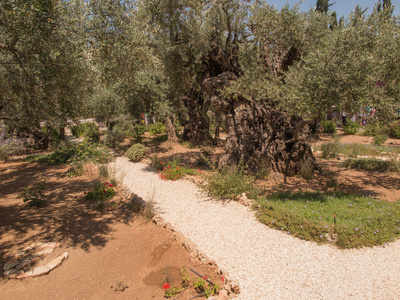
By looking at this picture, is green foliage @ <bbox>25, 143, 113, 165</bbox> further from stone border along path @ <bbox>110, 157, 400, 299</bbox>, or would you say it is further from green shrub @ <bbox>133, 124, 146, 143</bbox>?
stone border along path @ <bbox>110, 157, 400, 299</bbox>

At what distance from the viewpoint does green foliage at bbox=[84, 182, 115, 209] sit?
6.61 m

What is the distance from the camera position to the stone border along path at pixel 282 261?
3.46 meters

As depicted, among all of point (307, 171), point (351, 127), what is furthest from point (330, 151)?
point (351, 127)

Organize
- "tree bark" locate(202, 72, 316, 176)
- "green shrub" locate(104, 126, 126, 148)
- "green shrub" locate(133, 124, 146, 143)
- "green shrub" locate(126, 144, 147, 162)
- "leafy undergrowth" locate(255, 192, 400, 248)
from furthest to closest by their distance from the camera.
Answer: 1. "green shrub" locate(133, 124, 146, 143)
2. "green shrub" locate(104, 126, 126, 148)
3. "green shrub" locate(126, 144, 147, 162)
4. "tree bark" locate(202, 72, 316, 176)
5. "leafy undergrowth" locate(255, 192, 400, 248)

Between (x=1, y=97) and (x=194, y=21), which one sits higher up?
(x=194, y=21)

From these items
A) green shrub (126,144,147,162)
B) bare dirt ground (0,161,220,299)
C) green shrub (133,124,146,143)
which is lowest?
bare dirt ground (0,161,220,299)

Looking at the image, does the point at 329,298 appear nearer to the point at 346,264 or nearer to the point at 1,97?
the point at 346,264

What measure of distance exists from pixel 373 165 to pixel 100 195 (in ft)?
29.6

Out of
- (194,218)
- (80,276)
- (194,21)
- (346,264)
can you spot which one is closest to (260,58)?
(194,21)

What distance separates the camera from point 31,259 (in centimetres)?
421

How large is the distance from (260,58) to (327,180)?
4.45 metres

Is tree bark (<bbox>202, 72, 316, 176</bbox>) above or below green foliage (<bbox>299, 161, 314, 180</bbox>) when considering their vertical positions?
above

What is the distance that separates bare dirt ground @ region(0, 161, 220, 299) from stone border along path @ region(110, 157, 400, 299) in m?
0.50

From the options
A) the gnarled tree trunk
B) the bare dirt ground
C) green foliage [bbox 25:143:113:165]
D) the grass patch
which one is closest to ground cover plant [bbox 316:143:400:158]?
the grass patch
